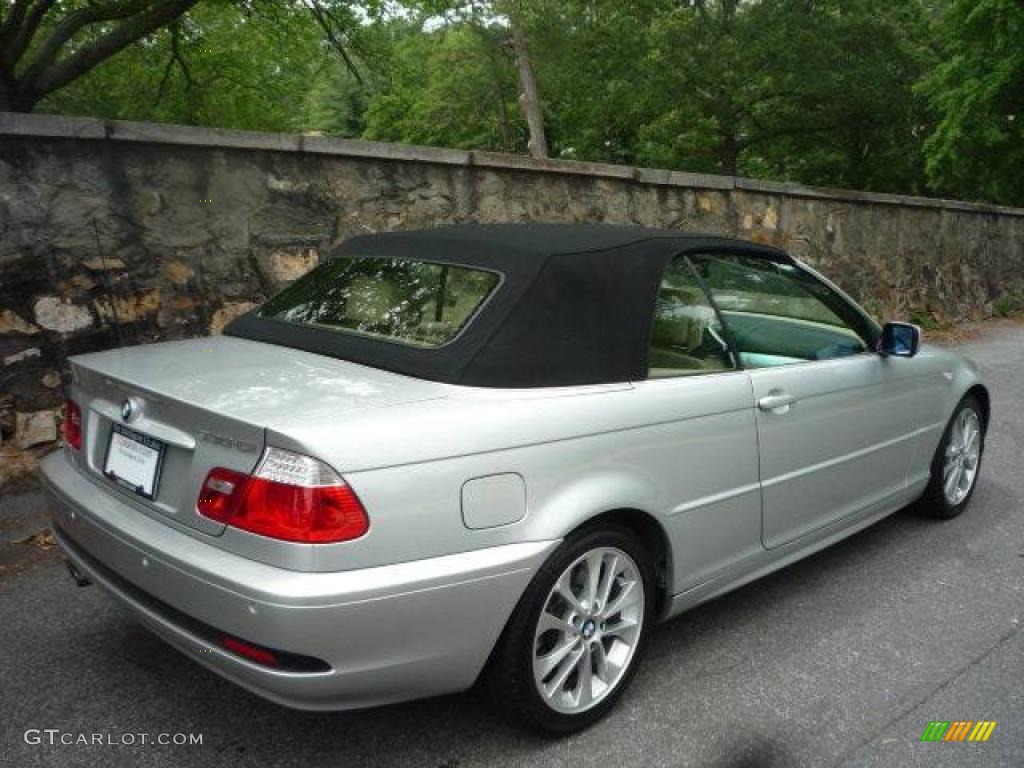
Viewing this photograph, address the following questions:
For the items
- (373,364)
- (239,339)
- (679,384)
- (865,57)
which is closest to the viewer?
(373,364)

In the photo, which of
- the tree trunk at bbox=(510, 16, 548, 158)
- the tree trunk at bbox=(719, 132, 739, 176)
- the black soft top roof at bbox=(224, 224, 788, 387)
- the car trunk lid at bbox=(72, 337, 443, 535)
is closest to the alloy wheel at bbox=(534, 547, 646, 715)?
the black soft top roof at bbox=(224, 224, 788, 387)

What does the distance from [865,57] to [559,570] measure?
24.1 m

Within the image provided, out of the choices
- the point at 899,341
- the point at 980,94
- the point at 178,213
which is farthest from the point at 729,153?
the point at 899,341

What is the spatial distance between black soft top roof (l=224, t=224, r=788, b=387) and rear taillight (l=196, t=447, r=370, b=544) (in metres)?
0.50

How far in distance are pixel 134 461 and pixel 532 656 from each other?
126 centimetres

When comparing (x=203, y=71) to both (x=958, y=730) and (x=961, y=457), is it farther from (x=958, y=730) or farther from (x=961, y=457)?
(x=958, y=730)

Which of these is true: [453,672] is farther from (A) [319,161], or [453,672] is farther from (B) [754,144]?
(B) [754,144]

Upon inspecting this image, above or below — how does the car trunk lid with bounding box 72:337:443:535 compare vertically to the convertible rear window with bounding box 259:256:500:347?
below

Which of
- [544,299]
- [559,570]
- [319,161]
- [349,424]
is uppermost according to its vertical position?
[319,161]

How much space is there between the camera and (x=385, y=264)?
314cm

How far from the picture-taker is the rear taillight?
205 cm

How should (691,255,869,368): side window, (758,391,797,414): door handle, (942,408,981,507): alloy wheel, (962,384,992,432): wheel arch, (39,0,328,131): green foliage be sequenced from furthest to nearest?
(39,0,328,131): green foliage, (962,384,992,432): wheel arch, (942,408,981,507): alloy wheel, (691,255,869,368): side window, (758,391,797,414): door handle

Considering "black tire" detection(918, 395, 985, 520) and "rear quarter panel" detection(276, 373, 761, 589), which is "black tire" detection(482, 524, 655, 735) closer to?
"rear quarter panel" detection(276, 373, 761, 589)

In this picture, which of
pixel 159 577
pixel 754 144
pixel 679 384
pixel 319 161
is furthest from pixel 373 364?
pixel 754 144
